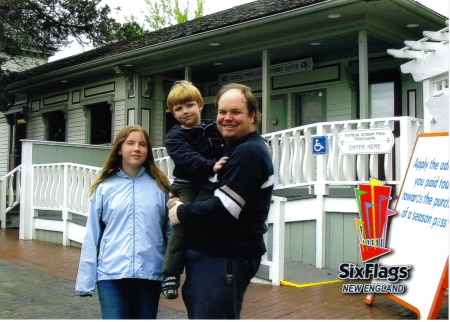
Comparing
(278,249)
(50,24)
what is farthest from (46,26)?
(278,249)

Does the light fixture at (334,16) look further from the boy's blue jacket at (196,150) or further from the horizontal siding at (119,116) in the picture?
the horizontal siding at (119,116)

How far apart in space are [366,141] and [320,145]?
2.39 ft

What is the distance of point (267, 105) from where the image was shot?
35.5ft

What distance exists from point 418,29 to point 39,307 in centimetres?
831

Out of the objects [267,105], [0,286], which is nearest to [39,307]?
[0,286]

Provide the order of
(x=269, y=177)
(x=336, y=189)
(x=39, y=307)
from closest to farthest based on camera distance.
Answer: (x=269, y=177), (x=39, y=307), (x=336, y=189)

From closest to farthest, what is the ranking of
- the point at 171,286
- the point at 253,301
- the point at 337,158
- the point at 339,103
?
1. the point at 171,286
2. the point at 253,301
3. the point at 337,158
4. the point at 339,103

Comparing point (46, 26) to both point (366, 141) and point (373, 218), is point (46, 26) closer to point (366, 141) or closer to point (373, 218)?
point (366, 141)

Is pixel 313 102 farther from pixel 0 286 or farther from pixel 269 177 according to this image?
pixel 269 177

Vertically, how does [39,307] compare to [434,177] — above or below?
below

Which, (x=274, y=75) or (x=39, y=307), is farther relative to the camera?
(x=274, y=75)

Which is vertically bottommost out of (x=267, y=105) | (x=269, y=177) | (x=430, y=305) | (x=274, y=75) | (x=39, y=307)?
(x=39, y=307)

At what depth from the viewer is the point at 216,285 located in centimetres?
242

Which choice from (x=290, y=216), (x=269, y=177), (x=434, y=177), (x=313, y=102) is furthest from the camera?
(x=313, y=102)
